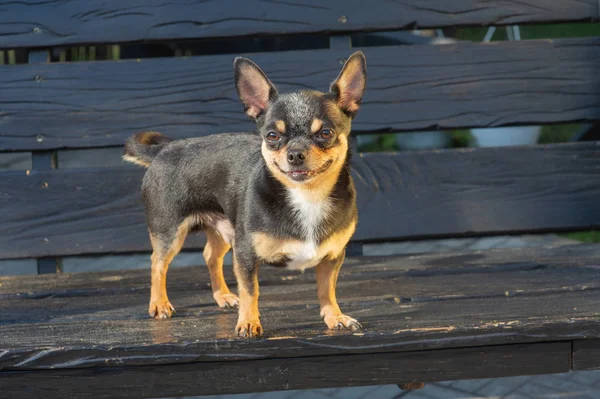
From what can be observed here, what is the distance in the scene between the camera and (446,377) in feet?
8.22

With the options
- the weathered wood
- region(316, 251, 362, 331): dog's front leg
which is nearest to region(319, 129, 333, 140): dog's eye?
region(316, 251, 362, 331): dog's front leg

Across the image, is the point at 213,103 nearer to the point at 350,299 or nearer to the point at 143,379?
the point at 350,299

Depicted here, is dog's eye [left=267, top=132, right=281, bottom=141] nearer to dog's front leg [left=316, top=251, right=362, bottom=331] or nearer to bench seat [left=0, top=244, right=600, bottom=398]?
dog's front leg [left=316, top=251, right=362, bottom=331]

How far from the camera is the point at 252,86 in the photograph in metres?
2.62

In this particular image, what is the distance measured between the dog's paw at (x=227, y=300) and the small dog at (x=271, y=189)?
208mm

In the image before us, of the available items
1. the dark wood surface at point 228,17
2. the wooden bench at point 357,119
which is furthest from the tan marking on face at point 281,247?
the dark wood surface at point 228,17

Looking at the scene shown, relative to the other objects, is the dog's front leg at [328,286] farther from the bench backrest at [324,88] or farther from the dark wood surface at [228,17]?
the dark wood surface at [228,17]

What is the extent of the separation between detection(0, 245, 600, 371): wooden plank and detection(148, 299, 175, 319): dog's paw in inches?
1.5

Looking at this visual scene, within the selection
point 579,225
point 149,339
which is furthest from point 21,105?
point 579,225

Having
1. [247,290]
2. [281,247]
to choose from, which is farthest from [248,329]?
[281,247]

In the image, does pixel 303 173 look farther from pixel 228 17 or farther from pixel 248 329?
pixel 228 17

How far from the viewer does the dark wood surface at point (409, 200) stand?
3.92 m

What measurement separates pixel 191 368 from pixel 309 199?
2.09 ft

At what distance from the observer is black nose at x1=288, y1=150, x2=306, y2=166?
2355 mm
